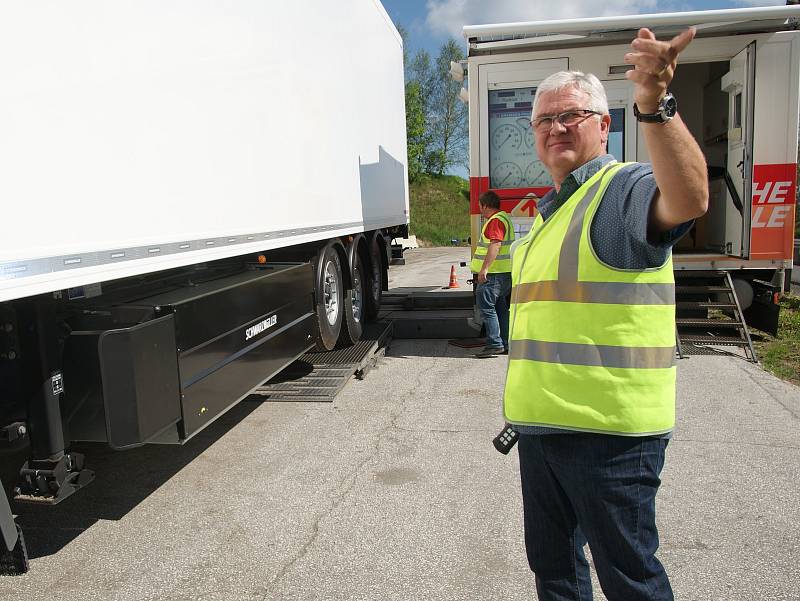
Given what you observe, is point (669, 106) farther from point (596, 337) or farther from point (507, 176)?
point (507, 176)

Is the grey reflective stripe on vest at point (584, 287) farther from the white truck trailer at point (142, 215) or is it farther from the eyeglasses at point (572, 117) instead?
the white truck trailer at point (142, 215)

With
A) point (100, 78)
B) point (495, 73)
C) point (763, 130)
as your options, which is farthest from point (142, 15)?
point (763, 130)

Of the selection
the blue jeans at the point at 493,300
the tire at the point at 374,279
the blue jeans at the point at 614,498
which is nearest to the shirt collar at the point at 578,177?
the blue jeans at the point at 614,498

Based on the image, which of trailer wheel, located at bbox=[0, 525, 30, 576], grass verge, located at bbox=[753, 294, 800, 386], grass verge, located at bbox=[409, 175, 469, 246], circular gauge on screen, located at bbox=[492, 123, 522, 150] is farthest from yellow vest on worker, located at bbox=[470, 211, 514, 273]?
grass verge, located at bbox=[409, 175, 469, 246]

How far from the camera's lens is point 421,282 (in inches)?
642

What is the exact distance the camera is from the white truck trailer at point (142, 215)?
2.47 m

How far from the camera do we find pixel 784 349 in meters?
7.38

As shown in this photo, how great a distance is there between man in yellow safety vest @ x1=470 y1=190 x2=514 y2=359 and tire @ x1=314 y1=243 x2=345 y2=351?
147cm

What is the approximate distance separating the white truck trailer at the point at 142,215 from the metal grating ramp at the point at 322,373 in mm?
479

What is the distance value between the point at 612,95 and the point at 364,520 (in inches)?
219

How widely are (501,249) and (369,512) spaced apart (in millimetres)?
4073

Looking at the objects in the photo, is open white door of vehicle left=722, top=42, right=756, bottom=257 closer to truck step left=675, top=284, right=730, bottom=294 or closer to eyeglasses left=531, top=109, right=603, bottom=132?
truck step left=675, top=284, right=730, bottom=294

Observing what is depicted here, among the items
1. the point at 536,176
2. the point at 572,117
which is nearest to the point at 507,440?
the point at 572,117

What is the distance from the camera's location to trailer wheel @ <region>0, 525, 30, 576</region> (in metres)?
3.07
